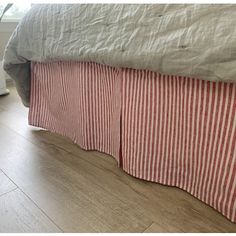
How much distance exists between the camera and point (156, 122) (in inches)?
32.6

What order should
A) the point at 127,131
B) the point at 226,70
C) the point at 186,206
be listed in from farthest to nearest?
the point at 127,131
the point at 186,206
the point at 226,70

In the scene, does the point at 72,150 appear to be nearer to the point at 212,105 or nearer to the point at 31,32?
the point at 31,32

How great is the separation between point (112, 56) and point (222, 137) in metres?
0.40

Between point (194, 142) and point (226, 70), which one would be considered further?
point (194, 142)

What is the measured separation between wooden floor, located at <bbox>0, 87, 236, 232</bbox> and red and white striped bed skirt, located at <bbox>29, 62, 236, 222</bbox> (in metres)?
0.04

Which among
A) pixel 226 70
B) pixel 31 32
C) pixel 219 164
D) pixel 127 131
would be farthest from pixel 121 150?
pixel 31 32

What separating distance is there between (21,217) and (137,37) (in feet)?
2.09

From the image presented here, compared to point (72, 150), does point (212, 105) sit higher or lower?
higher

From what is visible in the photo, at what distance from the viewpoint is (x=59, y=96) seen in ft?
3.81

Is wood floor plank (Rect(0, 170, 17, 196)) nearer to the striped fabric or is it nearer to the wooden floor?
the wooden floor

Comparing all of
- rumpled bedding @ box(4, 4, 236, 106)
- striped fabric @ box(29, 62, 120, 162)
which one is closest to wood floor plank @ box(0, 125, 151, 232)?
striped fabric @ box(29, 62, 120, 162)

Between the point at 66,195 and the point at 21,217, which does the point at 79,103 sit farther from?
the point at 21,217

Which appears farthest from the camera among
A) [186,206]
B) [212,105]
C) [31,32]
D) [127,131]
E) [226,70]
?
[31,32]

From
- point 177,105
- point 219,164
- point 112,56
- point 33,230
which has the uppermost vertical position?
point 112,56
